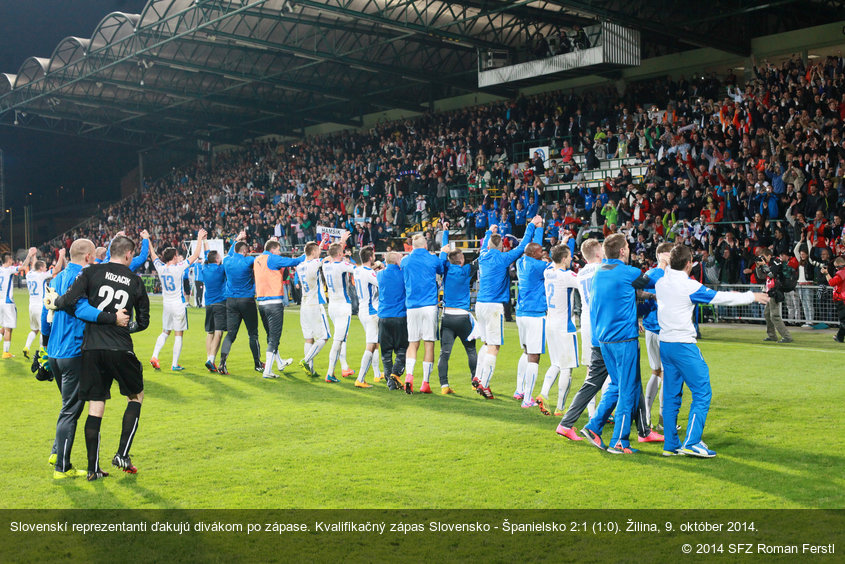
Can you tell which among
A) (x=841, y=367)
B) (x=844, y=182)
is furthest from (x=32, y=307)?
(x=844, y=182)

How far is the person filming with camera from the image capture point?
16.4 m

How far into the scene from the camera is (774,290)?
16.5m

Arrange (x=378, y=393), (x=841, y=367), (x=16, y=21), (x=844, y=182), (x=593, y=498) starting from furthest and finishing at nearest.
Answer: (x=16, y=21) → (x=844, y=182) → (x=841, y=367) → (x=378, y=393) → (x=593, y=498)

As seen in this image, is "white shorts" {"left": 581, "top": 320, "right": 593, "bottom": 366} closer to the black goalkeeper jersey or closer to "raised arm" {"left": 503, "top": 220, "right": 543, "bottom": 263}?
"raised arm" {"left": 503, "top": 220, "right": 543, "bottom": 263}

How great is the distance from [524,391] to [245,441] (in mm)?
3715

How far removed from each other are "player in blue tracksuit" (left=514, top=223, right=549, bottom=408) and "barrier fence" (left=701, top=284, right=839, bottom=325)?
10818mm

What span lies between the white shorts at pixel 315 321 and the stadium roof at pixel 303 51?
14.0 meters

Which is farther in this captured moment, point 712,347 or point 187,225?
point 187,225

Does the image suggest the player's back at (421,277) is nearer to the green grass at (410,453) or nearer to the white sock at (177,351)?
the green grass at (410,453)

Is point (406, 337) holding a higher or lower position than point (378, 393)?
higher

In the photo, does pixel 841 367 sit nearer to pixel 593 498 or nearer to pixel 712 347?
pixel 712 347

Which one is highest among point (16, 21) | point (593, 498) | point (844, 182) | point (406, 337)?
point (16, 21)

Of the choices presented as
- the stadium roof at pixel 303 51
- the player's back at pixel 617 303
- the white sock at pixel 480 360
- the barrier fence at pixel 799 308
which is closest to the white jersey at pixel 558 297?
the player's back at pixel 617 303

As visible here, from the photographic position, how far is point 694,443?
7.57m
